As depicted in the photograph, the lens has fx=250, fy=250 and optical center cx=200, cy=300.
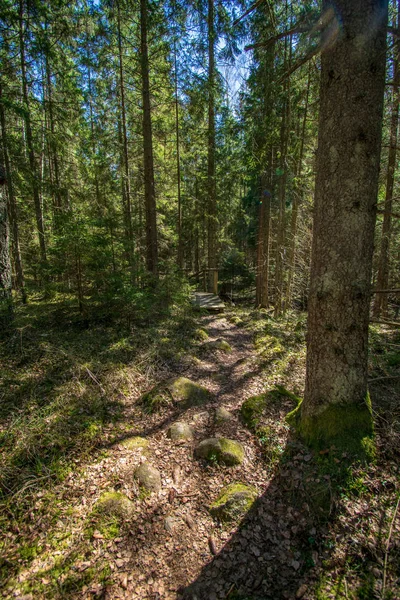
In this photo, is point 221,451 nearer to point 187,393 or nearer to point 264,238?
point 187,393

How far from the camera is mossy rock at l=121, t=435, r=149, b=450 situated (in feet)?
10.2

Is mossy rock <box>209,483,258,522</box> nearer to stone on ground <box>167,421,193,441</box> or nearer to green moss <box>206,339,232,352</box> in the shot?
stone on ground <box>167,421,193,441</box>

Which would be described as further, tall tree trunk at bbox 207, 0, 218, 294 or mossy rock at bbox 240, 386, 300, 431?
tall tree trunk at bbox 207, 0, 218, 294

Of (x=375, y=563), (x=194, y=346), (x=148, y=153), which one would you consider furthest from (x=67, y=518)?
(x=148, y=153)

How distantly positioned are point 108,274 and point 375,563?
19.2 ft

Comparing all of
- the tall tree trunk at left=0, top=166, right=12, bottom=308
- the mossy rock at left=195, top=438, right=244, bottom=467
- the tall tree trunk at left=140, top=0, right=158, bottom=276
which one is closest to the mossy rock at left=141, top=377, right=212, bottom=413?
the mossy rock at left=195, top=438, right=244, bottom=467

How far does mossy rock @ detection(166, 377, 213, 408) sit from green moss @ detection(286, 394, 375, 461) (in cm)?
177

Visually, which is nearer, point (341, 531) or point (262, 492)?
point (341, 531)

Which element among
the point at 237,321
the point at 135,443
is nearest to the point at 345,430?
the point at 135,443

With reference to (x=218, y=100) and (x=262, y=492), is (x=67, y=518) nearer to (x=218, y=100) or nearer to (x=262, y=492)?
(x=262, y=492)

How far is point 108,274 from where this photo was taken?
5.84m

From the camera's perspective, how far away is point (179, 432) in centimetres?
338

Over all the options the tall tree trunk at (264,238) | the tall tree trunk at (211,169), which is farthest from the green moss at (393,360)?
the tall tree trunk at (211,169)

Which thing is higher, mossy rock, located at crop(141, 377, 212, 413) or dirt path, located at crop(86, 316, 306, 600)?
mossy rock, located at crop(141, 377, 212, 413)
